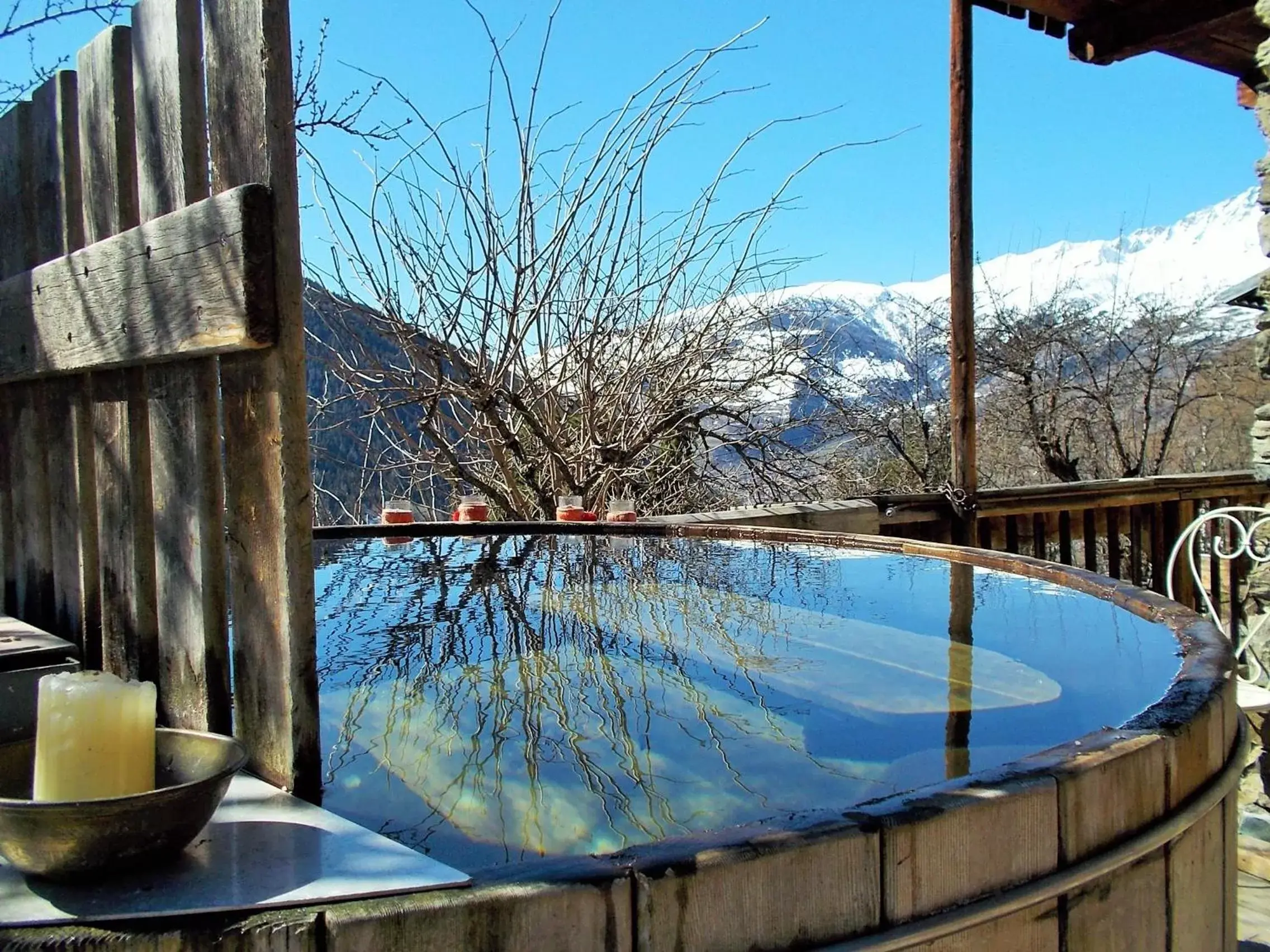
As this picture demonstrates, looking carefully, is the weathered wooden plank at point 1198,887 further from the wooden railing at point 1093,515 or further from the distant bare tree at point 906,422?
the distant bare tree at point 906,422

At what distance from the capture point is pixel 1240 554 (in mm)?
4266

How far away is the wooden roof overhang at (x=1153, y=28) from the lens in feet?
14.4

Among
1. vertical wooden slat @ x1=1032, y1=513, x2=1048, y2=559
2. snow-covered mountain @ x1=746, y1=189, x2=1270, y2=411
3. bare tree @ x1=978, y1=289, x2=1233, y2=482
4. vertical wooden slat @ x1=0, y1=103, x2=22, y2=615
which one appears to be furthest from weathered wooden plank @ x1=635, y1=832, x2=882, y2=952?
bare tree @ x1=978, y1=289, x2=1233, y2=482

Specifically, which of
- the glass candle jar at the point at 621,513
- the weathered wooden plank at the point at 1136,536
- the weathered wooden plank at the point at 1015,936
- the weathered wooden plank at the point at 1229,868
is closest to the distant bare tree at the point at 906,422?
the weathered wooden plank at the point at 1136,536

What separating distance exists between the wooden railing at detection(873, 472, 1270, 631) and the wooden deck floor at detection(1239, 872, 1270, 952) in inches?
82.8

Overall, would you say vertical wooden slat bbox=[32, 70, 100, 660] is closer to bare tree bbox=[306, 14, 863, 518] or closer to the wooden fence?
the wooden fence

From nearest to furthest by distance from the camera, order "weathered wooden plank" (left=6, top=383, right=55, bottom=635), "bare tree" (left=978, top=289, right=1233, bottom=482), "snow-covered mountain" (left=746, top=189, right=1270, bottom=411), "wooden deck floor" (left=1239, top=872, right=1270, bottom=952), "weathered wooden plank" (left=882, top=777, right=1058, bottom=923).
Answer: "weathered wooden plank" (left=882, top=777, right=1058, bottom=923) < "weathered wooden plank" (left=6, top=383, right=55, bottom=635) < "wooden deck floor" (left=1239, top=872, right=1270, bottom=952) < "bare tree" (left=978, top=289, right=1233, bottom=482) < "snow-covered mountain" (left=746, top=189, right=1270, bottom=411)

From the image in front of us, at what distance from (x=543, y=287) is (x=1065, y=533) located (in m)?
3.30

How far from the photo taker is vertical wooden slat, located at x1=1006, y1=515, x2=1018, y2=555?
5.32 m

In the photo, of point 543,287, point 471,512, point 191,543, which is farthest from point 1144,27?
point 191,543

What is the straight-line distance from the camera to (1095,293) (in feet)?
48.9

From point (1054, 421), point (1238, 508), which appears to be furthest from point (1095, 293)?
point (1238, 508)

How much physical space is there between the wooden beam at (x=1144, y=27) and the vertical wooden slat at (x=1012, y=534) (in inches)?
96.8

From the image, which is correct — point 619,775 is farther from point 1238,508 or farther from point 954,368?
point 954,368
